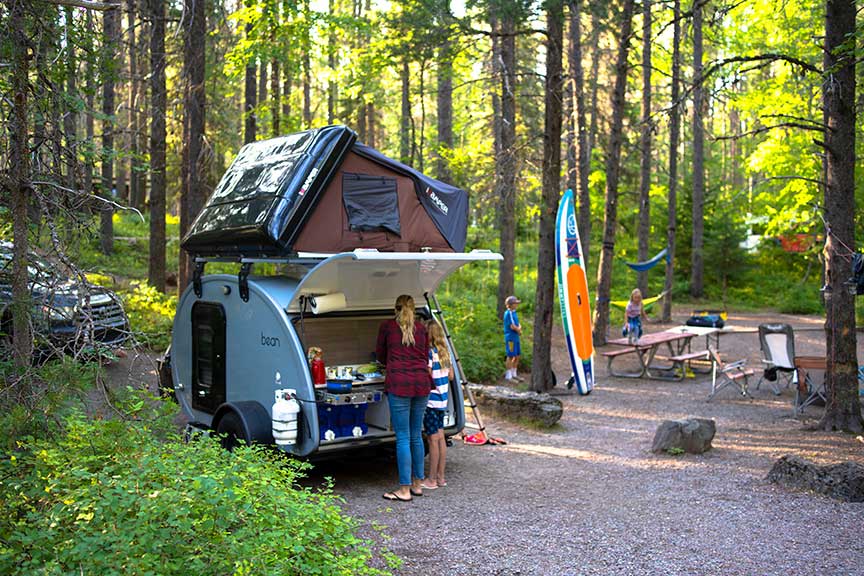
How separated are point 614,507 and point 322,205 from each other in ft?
13.1

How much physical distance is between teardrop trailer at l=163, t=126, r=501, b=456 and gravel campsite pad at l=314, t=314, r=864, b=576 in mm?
995

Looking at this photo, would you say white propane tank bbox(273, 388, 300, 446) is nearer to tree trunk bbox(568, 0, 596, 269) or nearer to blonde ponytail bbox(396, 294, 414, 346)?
blonde ponytail bbox(396, 294, 414, 346)

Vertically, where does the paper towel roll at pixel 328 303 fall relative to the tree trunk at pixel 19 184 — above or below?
below

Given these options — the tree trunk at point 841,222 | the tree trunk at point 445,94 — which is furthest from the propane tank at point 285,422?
the tree trunk at point 445,94

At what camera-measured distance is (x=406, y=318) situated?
764 centimetres

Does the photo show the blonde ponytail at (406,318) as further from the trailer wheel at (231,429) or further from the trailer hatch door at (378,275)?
the trailer wheel at (231,429)

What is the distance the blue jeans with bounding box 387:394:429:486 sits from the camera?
24.6 feet

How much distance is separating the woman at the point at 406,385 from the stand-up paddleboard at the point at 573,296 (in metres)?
5.48

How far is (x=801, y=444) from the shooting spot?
9750mm

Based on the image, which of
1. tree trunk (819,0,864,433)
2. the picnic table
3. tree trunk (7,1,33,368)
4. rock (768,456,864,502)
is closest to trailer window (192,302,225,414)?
tree trunk (7,1,33,368)

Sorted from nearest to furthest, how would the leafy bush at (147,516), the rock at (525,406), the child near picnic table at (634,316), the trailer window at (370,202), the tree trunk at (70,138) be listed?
the leafy bush at (147,516) → the tree trunk at (70,138) → the trailer window at (370,202) → the rock at (525,406) → the child near picnic table at (634,316)

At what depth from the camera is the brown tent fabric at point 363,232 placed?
314 inches

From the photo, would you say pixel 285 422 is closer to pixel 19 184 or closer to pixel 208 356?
pixel 208 356

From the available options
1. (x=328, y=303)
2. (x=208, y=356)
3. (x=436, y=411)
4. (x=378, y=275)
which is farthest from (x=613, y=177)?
(x=208, y=356)
